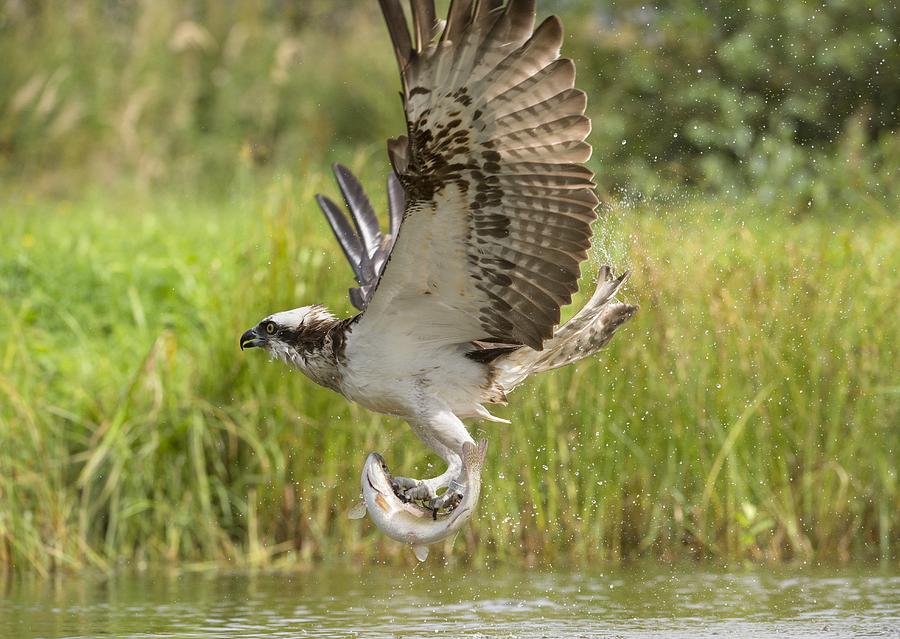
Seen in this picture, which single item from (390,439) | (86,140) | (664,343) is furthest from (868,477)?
(86,140)

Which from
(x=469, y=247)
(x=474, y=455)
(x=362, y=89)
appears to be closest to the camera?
(x=469, y=247)

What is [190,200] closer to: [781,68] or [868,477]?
[781,68]

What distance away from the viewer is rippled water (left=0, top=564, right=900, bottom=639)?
5504 millimetres

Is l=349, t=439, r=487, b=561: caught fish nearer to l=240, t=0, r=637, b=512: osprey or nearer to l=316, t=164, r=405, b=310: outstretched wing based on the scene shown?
l=240, t=0, r=637, b=512: osprey

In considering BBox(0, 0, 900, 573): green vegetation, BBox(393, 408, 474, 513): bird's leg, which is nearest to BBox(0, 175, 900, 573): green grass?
BBox(0, 0, 900, 573): green vegetation

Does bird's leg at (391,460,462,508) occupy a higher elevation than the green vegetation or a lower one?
lower

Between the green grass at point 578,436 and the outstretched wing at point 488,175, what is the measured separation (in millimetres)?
1730

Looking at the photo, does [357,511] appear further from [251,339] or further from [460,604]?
[460,604]

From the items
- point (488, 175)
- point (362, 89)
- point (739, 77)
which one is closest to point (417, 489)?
point (488, 175)

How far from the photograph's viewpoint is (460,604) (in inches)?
240

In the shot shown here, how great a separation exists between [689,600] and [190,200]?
25.5 feet

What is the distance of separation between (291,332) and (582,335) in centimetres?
110

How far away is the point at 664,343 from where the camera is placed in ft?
22.9

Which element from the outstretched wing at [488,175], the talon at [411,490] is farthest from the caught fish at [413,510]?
the outstretched wing at [488,175]
